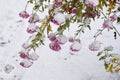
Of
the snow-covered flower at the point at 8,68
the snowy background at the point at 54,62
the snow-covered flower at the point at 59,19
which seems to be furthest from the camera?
the snow-covered flower at the point at 8,68

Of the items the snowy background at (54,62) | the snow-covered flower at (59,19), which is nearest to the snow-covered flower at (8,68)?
the snowy background at (54,62)

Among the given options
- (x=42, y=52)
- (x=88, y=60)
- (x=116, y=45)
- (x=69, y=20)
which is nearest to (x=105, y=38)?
(x=116, y=45)

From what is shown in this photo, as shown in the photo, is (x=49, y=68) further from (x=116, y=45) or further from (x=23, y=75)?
(x=116, y=45)

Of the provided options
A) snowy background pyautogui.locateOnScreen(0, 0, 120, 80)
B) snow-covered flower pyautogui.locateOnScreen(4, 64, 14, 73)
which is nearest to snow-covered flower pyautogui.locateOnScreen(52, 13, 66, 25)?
snowy background pyautogui.locateOnScreen(0, 0, 120, 80)

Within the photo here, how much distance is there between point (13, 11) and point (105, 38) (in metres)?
2.14

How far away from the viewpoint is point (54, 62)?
15.7ft

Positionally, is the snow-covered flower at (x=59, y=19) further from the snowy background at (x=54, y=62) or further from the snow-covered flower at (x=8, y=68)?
the snow-covered flower at (x=8, y=68)

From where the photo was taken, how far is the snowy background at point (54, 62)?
447 centimetres

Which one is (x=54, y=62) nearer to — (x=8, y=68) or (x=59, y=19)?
(x=8, y=68)

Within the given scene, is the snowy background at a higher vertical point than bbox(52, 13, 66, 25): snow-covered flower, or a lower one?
higher

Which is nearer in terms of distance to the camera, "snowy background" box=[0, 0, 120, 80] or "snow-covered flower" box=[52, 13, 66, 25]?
"snow-covered flower" box=[52, 13, 66, 25]

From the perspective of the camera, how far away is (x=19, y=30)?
18.9 ft

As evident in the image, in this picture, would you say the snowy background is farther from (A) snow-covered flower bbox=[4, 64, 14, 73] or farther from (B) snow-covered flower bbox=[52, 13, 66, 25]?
(B) snow-covered flower bbox=[52, 13, 66, 25]

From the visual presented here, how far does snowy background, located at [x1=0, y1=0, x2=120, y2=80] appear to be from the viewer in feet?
14.7
